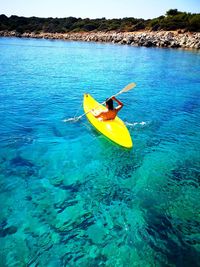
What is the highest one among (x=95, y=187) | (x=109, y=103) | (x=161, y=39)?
(x=161, y=39)

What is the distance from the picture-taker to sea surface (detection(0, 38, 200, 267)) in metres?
5.44

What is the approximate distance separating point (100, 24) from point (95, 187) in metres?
80.2

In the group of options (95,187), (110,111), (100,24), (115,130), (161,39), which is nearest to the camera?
(95,187)

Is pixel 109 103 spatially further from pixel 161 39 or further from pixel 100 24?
pixel 100 24

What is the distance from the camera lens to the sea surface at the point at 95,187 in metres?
5.44

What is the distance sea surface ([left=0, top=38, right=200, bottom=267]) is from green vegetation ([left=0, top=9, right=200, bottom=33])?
48.2 m

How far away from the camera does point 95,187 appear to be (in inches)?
290

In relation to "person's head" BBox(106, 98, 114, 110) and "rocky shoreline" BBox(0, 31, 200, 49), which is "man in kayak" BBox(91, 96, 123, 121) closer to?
"person's head" BBox(106, 98, 114, 110)

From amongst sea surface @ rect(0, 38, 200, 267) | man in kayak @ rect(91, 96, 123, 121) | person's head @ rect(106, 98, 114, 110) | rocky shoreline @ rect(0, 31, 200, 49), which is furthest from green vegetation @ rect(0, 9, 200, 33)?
person's head @ rect(106, 98, 114, 110)

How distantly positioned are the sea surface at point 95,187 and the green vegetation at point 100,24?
48.2 m

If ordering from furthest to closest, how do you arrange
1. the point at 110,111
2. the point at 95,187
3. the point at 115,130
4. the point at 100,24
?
the point at 100,24 → the point at 110,111 → the point at 115,130 → the point at 95,187

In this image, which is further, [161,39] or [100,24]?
[100,24]

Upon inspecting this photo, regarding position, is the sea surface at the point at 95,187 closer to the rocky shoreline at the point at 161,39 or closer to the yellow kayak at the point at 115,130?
the yellow kayak at the point at 115,130

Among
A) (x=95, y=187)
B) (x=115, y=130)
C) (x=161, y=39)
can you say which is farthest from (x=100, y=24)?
(x=95, y=187)
